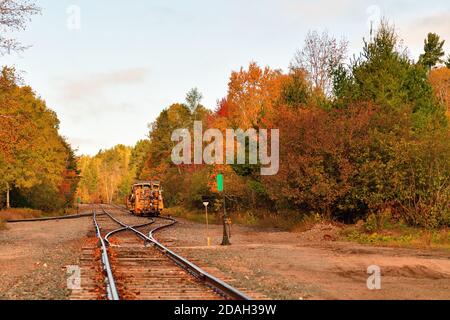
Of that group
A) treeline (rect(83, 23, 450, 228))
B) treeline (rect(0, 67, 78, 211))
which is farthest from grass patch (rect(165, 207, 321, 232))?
treeline (rect(0, 67, 78, 211))

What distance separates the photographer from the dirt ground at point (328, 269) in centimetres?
1138

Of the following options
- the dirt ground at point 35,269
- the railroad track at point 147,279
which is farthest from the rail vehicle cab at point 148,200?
the railroad track at point 147,279

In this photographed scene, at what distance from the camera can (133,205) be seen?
57.8 m

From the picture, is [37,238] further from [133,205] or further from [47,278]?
[133,205]

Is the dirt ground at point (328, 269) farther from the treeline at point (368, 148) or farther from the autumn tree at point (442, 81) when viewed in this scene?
the autumn tree at point (442, 81)

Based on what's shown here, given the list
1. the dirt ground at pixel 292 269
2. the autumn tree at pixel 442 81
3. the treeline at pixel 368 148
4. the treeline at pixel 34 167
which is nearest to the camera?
the dirt ground at pixel 292 269

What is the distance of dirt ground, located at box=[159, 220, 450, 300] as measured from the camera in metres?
11.4

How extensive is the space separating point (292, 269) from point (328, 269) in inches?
39.7

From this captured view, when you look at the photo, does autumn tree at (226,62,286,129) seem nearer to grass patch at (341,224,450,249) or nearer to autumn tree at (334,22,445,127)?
autumn tree at (334,22,445,127)

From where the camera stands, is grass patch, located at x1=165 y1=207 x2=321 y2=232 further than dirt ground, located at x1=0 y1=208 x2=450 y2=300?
Yes

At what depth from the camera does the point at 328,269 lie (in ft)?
50.7

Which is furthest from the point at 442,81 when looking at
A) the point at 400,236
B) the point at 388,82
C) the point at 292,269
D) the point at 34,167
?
the point at 292,269

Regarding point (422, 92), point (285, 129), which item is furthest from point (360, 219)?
point (422, 92)

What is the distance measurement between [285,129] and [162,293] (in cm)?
2002
